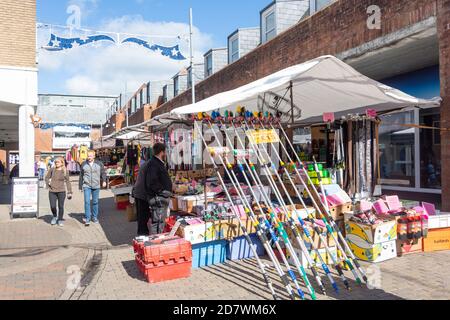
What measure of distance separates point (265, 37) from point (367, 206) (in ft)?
31.6

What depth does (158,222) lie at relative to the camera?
626cm

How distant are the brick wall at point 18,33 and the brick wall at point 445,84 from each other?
→ 409 inches

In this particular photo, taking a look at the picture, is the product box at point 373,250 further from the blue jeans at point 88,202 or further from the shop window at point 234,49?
the shop window at point 234,49

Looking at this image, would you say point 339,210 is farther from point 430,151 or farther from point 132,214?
point 132,214

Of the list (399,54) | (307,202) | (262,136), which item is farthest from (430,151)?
(262,136)

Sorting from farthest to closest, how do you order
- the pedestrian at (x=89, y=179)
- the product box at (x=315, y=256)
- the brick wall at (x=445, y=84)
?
the pedestrian at (x=89, y=179) < the brick wall at (x=445, y=84) < the product box at (x=315, y=256)

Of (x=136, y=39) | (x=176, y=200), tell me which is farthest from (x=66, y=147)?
(x=176, y=200)

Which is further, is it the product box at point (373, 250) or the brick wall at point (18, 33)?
the brick wall at point (18, 33)

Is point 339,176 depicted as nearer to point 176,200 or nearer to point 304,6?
point 176,200

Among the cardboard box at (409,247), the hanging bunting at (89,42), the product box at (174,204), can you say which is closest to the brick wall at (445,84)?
the cardboard box at (409,247)

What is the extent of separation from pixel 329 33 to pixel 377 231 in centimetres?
618

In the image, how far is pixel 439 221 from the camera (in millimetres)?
6203

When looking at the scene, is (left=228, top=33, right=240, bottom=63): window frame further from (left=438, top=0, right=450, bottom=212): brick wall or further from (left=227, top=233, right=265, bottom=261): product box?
(left=227, top=233, right=265, bottom=261): product box

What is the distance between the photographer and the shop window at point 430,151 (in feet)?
33.2
